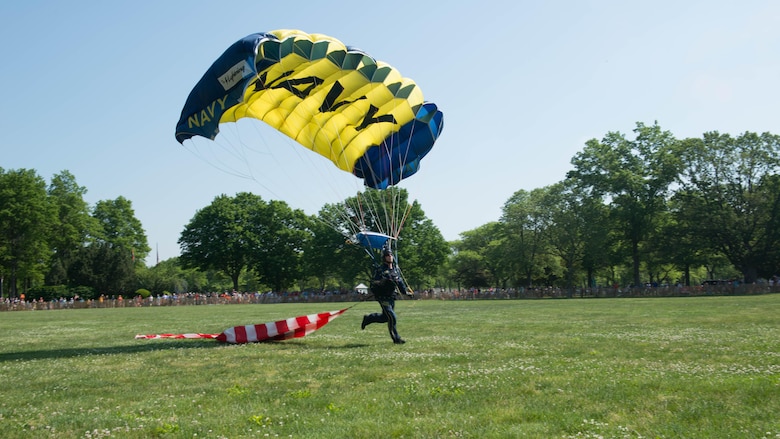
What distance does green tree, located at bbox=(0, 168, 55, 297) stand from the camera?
53844 millimetres

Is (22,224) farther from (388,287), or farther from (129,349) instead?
(388,287)

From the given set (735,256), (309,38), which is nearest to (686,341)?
(309,38)

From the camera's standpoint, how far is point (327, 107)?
14578 mm

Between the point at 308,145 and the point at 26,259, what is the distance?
52084 millimetres

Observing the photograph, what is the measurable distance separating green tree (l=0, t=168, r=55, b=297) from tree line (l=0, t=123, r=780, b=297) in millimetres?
123

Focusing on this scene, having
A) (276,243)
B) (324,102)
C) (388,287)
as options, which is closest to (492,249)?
(276,243)

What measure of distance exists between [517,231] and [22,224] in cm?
4953

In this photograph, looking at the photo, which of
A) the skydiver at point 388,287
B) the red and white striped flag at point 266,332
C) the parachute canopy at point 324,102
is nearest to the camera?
the parachute canopy at point 324,102

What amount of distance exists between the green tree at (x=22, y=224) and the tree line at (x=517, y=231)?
123mm

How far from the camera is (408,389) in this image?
21.7 feet

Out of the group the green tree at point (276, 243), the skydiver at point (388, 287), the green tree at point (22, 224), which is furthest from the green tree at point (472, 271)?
the skydiver at point (388, 287)

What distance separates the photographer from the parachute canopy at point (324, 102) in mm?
11789

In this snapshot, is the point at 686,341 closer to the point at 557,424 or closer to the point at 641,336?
the point at 641,336

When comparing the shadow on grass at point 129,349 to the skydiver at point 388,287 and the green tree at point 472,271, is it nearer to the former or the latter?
the skydiver at point 388,287
